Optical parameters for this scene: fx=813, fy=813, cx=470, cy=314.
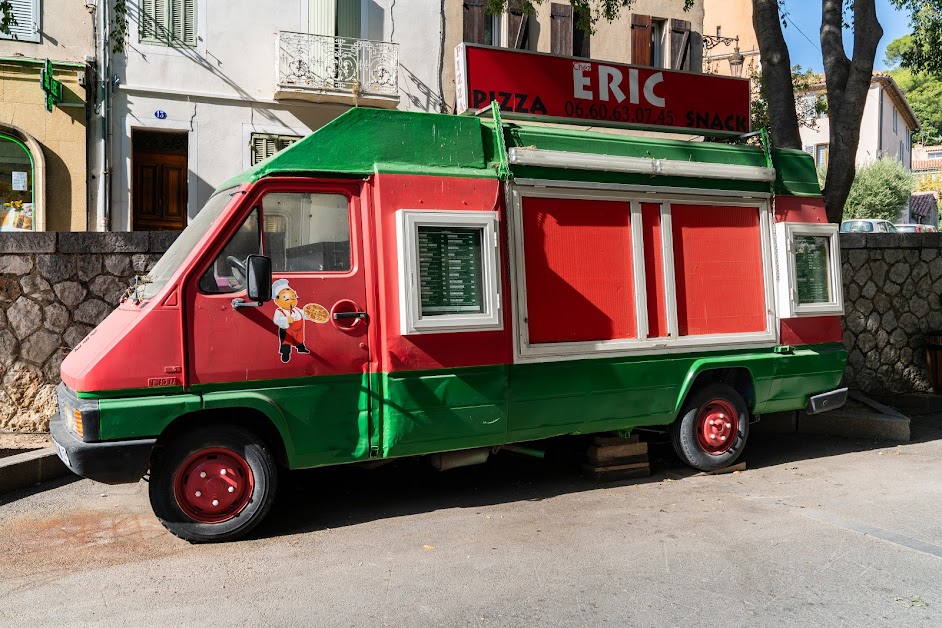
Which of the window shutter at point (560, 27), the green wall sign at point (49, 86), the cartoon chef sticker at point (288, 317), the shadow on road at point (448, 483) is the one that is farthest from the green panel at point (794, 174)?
the green wall sign at point (49, 86)

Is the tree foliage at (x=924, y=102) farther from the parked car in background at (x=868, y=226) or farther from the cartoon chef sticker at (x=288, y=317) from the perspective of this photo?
the cartoon chef sticker at (x=288, y=317)

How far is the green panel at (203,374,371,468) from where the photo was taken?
505 centimetres

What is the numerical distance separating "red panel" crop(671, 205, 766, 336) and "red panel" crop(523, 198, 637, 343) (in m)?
0.55

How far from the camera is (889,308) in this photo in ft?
35.3

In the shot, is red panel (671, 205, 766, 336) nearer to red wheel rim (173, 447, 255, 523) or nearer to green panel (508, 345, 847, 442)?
green panel (508, 345, 847, 442)

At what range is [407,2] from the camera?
1655 centimetres

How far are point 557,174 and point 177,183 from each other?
36.8ft

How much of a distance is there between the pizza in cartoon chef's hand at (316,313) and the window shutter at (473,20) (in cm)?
1304

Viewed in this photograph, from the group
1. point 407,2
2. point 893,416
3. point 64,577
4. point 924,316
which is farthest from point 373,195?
point 407,2

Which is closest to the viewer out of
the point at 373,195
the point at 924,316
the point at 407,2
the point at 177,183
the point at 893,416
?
the point at 373,195

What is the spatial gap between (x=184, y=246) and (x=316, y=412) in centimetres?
138

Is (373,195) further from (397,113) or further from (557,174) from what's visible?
(557,174)

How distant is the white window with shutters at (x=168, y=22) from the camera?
14.7 metres

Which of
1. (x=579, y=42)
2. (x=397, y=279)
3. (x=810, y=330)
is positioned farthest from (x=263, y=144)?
(x=810, y=330)
